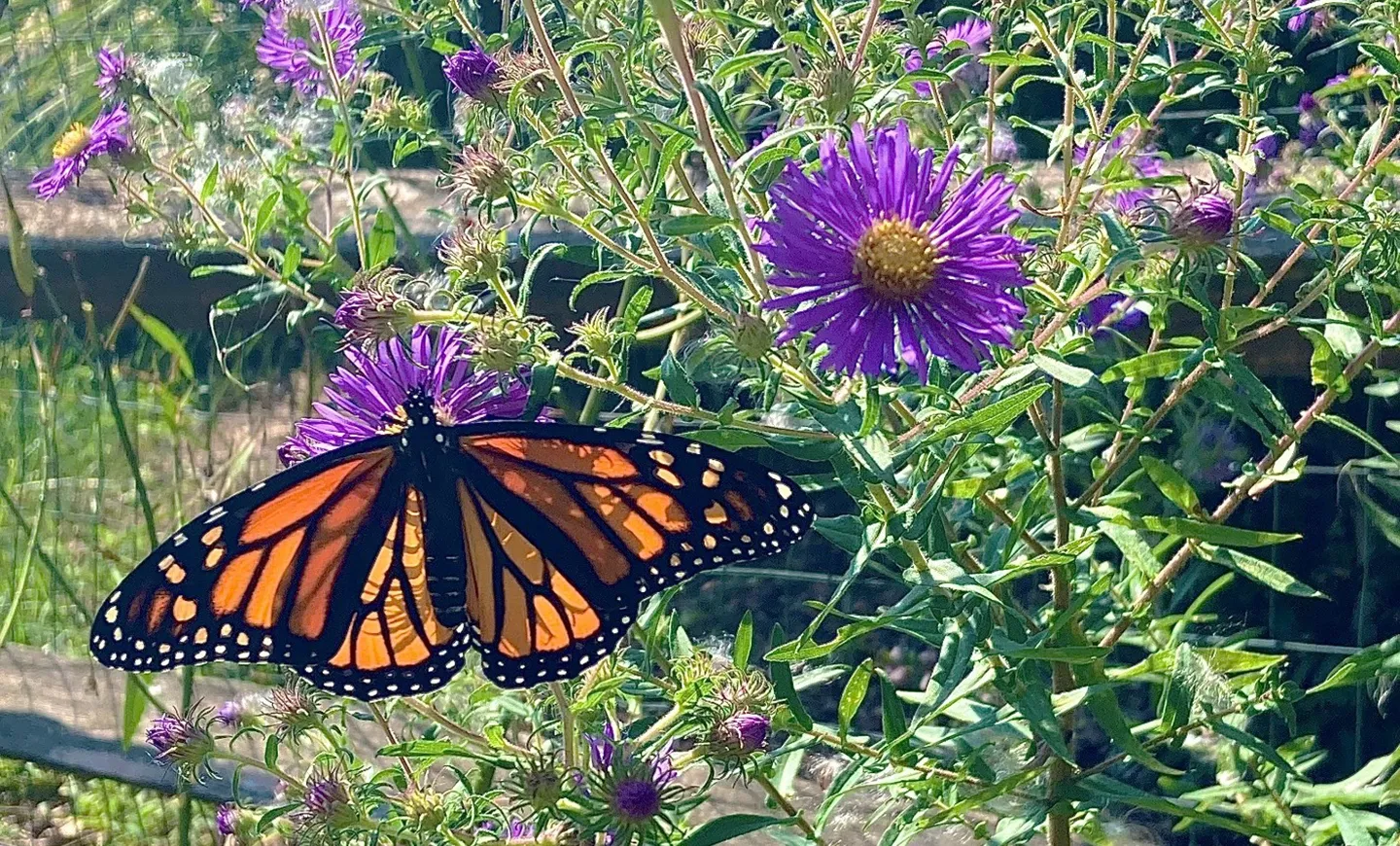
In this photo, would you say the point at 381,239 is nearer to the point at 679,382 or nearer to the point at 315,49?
the point at 315,49

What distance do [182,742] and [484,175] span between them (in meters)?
0.56

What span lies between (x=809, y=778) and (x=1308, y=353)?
0.75m

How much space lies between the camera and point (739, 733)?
3.27ft

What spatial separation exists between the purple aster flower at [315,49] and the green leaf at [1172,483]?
0.82 meters

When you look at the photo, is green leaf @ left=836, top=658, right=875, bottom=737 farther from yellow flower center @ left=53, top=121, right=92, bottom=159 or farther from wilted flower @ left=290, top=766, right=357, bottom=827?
yellow flower center @ left=53, top=121, right=92, bottom=159

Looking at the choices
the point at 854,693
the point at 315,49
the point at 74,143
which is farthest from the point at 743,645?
the point at 74,143

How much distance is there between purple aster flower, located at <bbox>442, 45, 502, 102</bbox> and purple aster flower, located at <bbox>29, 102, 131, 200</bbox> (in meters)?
0.50

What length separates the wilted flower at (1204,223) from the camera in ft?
Answer: 3.05

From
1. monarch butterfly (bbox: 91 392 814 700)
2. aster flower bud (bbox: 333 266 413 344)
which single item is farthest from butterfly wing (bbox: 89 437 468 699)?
aster flower bud (bbox: 333 266 413 344)

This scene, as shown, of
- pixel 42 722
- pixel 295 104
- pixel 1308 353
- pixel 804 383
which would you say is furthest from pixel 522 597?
pixel 42 722

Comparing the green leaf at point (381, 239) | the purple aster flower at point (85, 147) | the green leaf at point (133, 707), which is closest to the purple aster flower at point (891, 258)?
the green leaf at point (381, 239)

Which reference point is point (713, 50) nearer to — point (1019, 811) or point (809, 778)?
point (1019, 811)

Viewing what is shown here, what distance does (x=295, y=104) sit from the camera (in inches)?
78.8

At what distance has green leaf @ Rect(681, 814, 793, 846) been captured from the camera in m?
1.05
